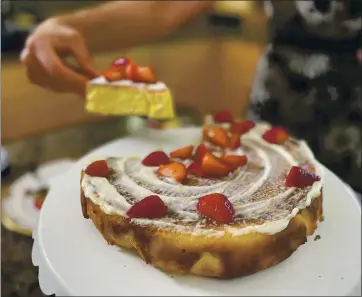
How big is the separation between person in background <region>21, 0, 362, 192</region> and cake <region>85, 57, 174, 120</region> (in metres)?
0.12

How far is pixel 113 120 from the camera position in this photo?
3.94 ft

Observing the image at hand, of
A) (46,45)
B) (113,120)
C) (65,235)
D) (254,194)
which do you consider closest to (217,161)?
(254,194)

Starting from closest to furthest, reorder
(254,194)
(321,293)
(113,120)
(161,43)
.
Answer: (321,293)
(254,194)
(113,120)
(161,43)

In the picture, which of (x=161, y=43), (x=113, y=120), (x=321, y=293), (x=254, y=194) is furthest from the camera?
(x=161, y=43)

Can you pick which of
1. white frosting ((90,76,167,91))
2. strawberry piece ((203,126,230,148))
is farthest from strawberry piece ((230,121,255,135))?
white frosting ((90,76,167,91))

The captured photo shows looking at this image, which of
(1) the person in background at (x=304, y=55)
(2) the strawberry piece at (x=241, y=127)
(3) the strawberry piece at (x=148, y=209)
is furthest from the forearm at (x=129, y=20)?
(3) the strawberry piece at (x=148, y=209)

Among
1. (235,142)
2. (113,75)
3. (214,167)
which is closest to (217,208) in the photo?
(214,167)

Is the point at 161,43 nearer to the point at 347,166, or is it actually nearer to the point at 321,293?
the point at 347,166

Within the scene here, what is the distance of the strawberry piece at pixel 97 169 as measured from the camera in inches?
28.0

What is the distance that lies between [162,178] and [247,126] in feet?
0.71

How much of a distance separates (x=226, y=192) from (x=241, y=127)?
8.1 inches

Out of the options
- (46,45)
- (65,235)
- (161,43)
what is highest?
(46,45)

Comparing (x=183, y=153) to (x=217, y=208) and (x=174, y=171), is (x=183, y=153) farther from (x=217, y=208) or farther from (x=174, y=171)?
(x=217, y=208)

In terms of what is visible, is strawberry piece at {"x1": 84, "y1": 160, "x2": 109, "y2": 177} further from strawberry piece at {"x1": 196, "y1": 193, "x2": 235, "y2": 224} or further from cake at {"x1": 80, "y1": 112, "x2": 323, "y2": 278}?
strawberry piece at {"x1": 196, "y1": 193, "x2": 235, "y2": 224}
